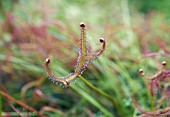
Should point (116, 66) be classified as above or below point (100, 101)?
above

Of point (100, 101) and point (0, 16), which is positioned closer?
point (100, 101)

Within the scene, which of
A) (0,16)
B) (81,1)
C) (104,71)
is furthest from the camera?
(81,1)

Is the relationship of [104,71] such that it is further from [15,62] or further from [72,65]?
[15,62]

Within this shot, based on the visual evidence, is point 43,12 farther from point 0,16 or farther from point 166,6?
point 166,6

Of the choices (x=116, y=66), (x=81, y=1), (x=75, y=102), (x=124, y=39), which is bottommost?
(x=75, y=102)

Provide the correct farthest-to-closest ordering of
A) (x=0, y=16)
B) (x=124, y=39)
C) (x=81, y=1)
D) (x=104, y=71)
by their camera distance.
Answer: (x=81, y=1) < (x=0, y=16) < (x=124, y=39) < (x=104, y=71)

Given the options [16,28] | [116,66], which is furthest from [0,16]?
[116,66]
